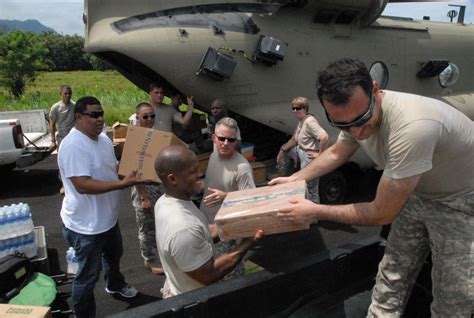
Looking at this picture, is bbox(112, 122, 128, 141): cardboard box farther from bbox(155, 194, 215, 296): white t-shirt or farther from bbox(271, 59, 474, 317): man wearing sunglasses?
bbox(271, 59, 474, 317): man wearing sunglasses

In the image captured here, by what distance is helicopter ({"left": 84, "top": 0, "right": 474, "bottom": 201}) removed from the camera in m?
5.20

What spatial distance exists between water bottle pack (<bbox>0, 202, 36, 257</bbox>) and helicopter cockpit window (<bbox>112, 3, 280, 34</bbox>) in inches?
95.9

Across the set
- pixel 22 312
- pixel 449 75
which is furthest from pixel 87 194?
pixel 449 75

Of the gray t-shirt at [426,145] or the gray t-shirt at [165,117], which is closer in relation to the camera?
the gray t-shirt at [426,145]

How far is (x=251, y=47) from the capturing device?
562cm

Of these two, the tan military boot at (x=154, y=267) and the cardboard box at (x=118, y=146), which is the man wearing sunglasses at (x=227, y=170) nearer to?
the tan military boot at (x=154, y=267)

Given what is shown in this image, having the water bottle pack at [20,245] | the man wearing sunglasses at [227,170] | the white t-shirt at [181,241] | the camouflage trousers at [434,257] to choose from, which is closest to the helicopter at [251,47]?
the man wearing sunglasses at [227,170]

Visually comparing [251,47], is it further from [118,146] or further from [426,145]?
[426,145]

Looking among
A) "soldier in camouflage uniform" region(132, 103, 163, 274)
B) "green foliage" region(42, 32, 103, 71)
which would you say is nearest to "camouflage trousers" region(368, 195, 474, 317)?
"soldier in camouflage uniform" region(132, 103, 163, 274)

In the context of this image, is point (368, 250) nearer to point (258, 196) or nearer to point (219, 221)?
point (258, 196)

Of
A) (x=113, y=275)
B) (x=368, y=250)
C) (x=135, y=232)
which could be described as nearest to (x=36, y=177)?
(x=135, y=232)

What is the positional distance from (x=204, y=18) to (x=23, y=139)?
13.5 feet

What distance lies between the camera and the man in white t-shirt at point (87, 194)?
3.24m

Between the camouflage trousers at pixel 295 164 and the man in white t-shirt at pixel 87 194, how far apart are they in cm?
255
